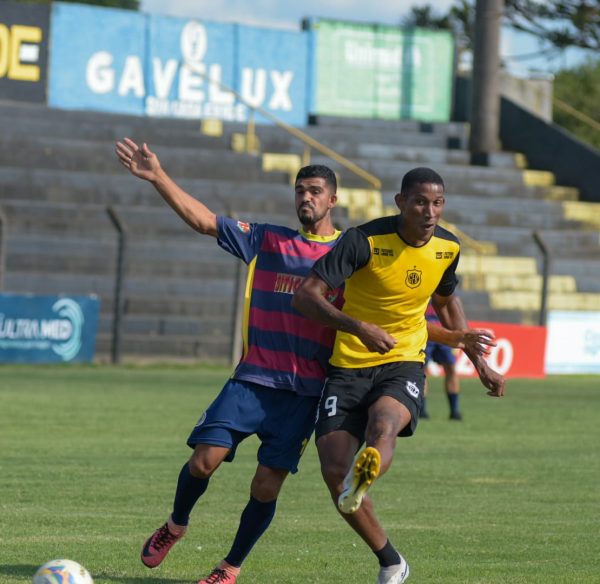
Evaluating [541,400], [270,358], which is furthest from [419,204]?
[541,400]

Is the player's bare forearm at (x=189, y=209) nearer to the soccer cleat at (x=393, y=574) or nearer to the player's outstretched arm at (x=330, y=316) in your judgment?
the player's outstretched arm at (x=330, y=316)

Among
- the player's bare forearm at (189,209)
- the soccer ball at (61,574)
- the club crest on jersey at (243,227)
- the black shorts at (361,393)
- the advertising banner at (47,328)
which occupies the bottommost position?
the advertising banner at (47,328)

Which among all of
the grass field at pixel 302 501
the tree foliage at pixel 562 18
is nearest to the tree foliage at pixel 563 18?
the tree foliage at pixel 562 18

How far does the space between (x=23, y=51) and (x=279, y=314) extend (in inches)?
1058

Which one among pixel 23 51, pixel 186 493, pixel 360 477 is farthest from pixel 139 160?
pixel 23 51

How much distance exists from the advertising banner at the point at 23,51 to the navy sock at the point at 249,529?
1055 inches

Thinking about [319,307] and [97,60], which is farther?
[97,60]

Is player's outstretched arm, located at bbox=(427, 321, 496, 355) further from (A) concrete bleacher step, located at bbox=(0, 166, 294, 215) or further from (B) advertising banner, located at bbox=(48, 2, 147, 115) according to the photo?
(B) advertising banner, located at bbox=(48, 2, 147, 115)

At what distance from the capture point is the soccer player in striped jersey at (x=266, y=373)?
7395 millimetres

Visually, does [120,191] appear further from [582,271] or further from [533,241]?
[582,271]

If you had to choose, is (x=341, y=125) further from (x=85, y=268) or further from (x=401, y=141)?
(x=85, y=268)

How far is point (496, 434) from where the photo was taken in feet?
53.4

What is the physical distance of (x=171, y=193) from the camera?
770 centimetres

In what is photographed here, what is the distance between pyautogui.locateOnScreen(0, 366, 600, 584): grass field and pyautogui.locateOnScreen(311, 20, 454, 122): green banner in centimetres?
2012
